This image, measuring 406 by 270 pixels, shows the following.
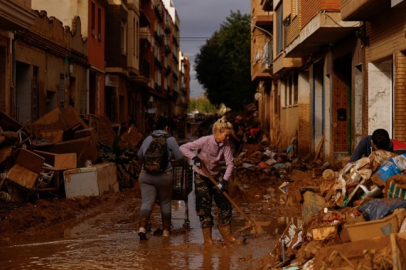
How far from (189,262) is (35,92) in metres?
13.9

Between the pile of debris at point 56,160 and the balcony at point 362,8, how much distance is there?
6125 millimetres

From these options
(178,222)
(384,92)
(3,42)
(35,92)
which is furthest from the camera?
(35,92)

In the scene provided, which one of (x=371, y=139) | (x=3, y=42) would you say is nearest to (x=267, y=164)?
(x=3, y=42)

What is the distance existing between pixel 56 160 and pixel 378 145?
716cm

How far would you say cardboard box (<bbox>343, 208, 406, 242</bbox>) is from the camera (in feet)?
21.0

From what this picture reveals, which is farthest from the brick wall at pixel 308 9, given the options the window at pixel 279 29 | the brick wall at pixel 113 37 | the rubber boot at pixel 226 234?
the brick wall at pixel 113 37

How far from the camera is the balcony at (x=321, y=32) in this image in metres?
17.9

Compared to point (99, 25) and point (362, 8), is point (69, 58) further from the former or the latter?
point (362, 8)

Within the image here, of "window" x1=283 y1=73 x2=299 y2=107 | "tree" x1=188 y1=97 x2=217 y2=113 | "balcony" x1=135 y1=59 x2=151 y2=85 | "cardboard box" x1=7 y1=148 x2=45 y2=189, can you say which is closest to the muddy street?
"cardboard box" x1=7 y1=148 x2=45 y2=189

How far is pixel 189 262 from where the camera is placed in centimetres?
830

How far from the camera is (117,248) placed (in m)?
9.17

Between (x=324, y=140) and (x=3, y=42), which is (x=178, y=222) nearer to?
(x=3, y=42)

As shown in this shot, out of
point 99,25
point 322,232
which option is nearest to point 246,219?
point 322,232

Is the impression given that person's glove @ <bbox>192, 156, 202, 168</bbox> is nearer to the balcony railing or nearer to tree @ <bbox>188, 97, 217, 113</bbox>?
the balcony railing
